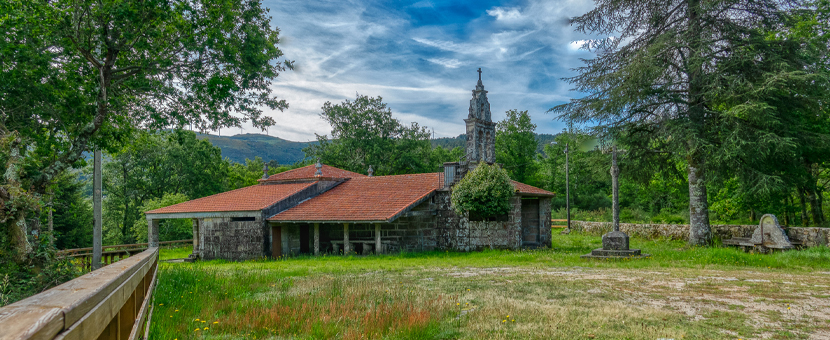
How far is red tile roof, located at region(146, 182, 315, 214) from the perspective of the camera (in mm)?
21159

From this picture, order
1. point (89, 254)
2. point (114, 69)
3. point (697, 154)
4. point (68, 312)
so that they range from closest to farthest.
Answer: point (68, 312), point (114, 69), point (89, 254), point (697, 154)

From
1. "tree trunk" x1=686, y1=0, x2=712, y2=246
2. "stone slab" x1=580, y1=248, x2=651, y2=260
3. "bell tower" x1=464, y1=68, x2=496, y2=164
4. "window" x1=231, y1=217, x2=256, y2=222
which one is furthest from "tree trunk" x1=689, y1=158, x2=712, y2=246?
"window" x1=231, y1=217, x2=256, y2=222

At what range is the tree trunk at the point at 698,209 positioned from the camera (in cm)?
1917

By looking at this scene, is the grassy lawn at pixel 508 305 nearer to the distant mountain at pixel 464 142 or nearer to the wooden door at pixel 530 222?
the wooden door at pixel 530 222

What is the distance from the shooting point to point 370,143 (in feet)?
143

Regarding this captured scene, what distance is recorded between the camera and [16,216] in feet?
28.0

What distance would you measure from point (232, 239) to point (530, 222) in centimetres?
1422

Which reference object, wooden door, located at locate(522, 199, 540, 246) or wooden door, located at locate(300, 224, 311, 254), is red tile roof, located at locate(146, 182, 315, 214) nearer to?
wooden door, located at locate(300, 224, 311, 254)

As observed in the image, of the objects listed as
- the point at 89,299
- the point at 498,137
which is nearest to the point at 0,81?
the point at 89,299

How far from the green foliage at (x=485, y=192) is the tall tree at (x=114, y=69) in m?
8.98

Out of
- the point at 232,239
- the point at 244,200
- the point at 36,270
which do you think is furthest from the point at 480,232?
the point at 36,270

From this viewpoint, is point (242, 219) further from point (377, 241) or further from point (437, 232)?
point (437, 232)

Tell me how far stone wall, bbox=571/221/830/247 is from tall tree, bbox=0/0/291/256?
62.7 feet

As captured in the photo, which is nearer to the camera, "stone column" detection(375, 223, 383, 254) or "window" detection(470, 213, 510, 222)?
"stone column" detection(375, 223, 383, 254)
